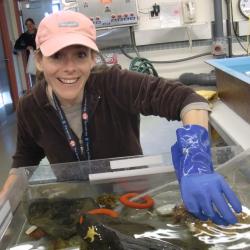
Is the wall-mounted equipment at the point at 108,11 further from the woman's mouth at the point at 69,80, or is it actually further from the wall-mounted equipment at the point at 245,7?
the woman's mouth at the point at 69,80

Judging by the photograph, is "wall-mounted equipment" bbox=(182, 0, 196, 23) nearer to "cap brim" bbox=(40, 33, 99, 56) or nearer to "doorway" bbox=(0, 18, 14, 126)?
"cap brim" bbox=(40, 33, 99, 56)

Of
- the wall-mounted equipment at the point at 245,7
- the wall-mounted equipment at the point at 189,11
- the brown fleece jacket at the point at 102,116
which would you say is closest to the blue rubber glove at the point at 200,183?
the brown fleece jacket at the point at 102,116

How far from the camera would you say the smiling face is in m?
0.99

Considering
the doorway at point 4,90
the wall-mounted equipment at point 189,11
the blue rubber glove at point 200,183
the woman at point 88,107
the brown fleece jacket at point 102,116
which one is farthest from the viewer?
the doorway at point 4,90

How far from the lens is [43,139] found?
3.92 feet

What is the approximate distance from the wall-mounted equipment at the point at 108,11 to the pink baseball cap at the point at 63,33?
1.57 m

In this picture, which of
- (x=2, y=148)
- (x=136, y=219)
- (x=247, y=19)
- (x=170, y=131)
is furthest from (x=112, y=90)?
(x=2, y=148)

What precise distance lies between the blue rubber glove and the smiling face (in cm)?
34

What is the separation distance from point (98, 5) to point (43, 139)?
1.61 m

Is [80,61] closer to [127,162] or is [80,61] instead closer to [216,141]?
[127,162]

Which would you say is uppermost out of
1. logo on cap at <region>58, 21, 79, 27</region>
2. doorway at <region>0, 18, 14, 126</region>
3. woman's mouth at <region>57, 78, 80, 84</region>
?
logo on cap at <region>58, 21, 79, 27</region>

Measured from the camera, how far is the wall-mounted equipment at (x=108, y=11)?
8.30ft

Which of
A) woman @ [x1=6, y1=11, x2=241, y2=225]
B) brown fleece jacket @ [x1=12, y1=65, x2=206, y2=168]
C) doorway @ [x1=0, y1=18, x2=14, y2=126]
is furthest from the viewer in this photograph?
doorway @ [x1=0, y1=18, x2=14, y2=126]

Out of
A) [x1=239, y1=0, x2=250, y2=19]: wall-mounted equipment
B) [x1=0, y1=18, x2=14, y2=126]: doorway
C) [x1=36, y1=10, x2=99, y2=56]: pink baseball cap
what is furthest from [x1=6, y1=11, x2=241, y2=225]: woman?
[x1=0, y1=18, x2=14, y2=126]: doorway
